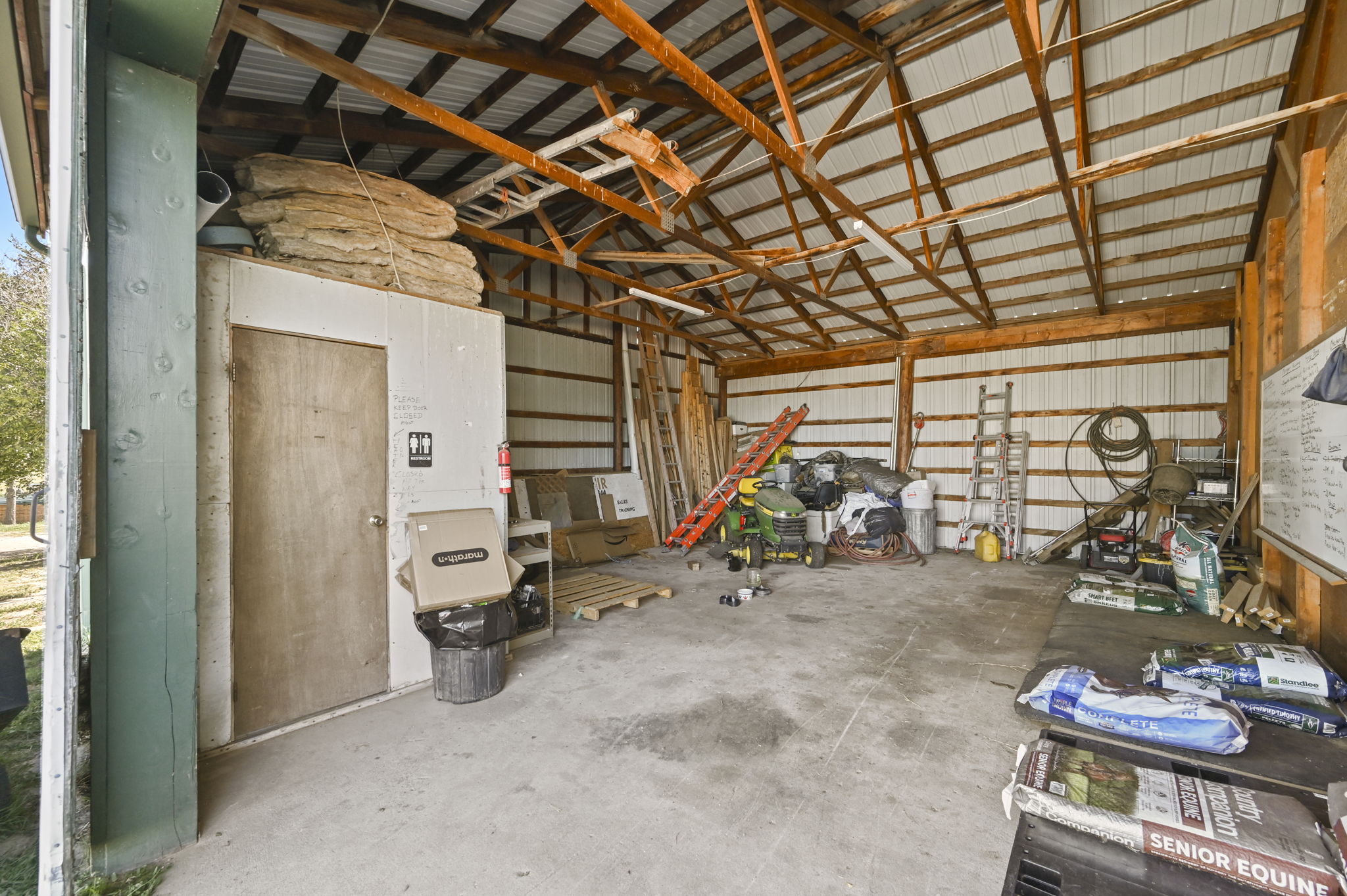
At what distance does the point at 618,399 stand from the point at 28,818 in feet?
25.2

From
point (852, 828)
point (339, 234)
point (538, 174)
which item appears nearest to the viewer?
point (852, 828)

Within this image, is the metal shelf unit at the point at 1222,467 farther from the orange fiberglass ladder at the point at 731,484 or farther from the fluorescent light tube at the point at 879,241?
the orange fiberglass ladder at the point at 731,484

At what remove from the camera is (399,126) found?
4.28m

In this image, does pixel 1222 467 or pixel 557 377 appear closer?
pixel 1222 467

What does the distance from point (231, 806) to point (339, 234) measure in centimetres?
286

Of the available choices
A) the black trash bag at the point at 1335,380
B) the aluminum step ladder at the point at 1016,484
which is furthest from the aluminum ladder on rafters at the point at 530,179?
the aluminum step ladder at the point at 1016,484

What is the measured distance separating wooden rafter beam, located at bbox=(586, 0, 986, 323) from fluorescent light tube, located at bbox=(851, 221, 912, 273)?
0.05 metres

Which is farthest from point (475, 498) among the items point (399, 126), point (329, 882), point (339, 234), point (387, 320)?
point (399, 126)

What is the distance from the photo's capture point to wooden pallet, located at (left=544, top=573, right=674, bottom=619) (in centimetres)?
483

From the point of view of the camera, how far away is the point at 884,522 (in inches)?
288

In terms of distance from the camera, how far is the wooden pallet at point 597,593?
190 inches

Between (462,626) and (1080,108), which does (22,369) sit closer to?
(462,626)

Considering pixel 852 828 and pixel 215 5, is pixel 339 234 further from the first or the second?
pixel 852 828

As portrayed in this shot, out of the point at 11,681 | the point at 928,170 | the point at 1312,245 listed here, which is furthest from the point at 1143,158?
the point at 11,681
